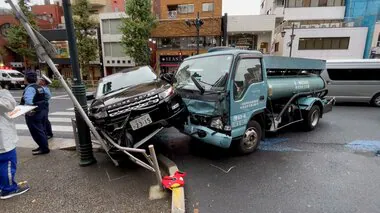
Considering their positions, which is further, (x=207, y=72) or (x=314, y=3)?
(x=314, y=3)

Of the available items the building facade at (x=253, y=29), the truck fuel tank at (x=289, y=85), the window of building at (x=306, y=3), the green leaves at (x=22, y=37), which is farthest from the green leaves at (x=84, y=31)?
the window of building at (x=306, y=3)

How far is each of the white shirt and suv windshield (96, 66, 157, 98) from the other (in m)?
1.84

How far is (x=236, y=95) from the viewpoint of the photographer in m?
3.90

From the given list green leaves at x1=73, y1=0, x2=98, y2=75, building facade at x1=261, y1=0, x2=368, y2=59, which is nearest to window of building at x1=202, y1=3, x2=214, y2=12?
building facade at x1=261, y1=0, x2=368, y2=59

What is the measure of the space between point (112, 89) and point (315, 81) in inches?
237

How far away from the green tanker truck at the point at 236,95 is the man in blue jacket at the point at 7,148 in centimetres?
275

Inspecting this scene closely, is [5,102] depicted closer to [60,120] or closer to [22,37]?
[60,120]

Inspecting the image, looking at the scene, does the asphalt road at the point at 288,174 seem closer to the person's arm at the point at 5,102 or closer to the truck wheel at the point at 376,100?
the person's arm at the point at 5,102

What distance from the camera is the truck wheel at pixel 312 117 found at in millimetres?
5863

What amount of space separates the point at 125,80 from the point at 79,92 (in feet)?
4.27

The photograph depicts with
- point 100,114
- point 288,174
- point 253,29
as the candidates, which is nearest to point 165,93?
point 100,114

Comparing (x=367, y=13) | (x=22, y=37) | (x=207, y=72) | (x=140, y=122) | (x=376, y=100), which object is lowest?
(x=376, y=100)

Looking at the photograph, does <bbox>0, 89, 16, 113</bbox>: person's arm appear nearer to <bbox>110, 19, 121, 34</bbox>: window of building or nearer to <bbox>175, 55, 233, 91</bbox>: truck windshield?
<bbox>175, 55, 233, 91</bbox>: truck windshield

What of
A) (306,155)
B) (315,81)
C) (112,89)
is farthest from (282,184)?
(315,81)
